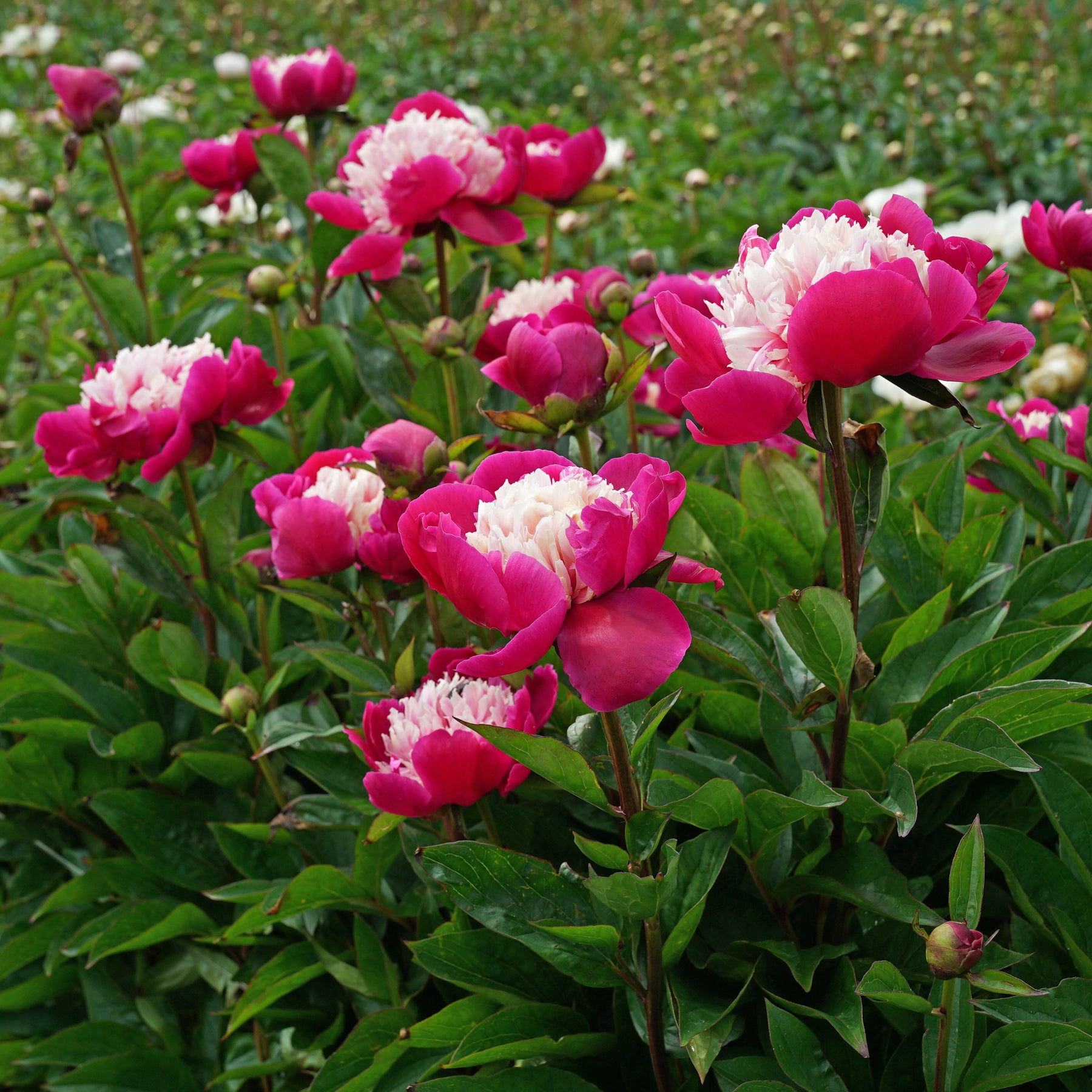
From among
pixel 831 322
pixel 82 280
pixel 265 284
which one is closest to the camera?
pixel 831 322

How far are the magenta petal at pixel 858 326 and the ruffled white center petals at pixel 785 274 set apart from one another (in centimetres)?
3

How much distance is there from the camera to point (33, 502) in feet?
5.47

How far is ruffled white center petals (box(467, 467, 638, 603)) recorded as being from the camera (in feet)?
1.87

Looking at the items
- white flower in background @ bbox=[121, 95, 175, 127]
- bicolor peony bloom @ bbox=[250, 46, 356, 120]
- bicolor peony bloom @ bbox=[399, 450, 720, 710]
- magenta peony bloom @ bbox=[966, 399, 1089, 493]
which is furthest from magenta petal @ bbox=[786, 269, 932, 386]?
white flower in background @ bbox=[121, 95, 175, 127]

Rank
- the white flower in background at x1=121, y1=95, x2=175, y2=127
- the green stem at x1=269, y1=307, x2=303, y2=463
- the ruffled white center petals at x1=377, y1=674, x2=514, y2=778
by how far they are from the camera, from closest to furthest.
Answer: the ruffled white center petals at x1=377, y1=674, x2=514, y2=778, the green stem at x1=269, y1=307, x2=303, y2=463, the white flower in background at x1=121, y1=95, x2=175, y2=127

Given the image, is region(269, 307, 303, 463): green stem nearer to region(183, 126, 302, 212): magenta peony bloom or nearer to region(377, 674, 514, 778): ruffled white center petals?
region(183, 126, 302, 212): magenta peony bloom

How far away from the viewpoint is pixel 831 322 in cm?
55

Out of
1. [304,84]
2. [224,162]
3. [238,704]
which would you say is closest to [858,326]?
[238,704]

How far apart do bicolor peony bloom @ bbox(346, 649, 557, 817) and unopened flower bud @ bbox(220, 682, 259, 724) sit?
0.21 metres

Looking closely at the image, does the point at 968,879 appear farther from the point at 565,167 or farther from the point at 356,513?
the point at 565,167

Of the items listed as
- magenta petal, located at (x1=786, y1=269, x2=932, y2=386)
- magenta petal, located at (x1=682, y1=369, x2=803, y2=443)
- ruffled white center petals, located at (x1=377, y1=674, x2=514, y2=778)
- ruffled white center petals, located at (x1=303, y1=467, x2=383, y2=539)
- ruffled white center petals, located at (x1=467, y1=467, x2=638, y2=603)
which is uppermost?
magenta petal, located at (x1=786, y1=269, x2=932, y2=386)

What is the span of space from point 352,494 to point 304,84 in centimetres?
82

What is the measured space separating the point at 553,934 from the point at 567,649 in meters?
0.26

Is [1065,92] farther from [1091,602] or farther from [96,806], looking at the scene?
[96,806]
